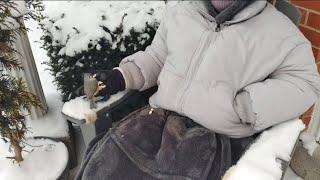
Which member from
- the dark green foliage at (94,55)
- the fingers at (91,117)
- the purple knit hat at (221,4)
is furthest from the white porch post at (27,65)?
the purple knit hat at (221,4)

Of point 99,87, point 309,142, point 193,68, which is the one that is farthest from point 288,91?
point 309,142

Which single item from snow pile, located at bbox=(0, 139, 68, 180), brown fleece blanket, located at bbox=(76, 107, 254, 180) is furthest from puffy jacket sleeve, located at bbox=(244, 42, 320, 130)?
snow pile, located at bbox=(0, 139, 68, 180)

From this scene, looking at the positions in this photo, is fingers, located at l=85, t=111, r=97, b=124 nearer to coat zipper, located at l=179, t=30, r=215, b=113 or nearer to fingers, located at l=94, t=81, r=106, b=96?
fingers, located at l=94, t=81, r=106, b=96

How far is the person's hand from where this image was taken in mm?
1810

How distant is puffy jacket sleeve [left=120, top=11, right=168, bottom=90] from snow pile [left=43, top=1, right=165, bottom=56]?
11.0 inches

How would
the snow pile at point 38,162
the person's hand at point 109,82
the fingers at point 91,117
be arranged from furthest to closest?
1. the snow pile at point 38,162
2. the person's hand at point 109,82
3. the fingers at point 91,117

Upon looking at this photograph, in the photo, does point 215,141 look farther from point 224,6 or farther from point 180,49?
point 224,6

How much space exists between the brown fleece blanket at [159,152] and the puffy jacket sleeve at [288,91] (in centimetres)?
21

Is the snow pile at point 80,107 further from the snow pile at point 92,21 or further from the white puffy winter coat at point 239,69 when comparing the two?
the snow pile at point 92,21

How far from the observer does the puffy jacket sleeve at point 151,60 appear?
1.99m

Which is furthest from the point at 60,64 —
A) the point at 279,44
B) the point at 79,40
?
the point at 279,44

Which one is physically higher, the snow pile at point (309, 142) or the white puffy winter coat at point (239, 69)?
the white puffy winter coat at point (239, 69)

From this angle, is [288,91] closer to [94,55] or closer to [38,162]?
[94,55]

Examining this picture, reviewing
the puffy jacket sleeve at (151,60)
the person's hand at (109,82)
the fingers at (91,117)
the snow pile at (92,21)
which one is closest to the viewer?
the fingers at (91,117)
